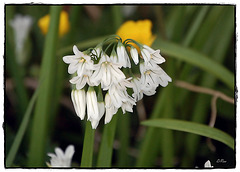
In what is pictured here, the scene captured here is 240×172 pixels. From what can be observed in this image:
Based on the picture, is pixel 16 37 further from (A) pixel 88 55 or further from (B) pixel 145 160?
(A) pixel 88 55

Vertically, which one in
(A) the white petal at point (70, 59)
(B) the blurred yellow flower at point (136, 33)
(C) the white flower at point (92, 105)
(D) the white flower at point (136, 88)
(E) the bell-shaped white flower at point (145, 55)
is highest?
(B) the blurred yellow flower at point (136, 33)

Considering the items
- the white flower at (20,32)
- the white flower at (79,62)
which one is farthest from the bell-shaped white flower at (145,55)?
the white flower at (20,32)

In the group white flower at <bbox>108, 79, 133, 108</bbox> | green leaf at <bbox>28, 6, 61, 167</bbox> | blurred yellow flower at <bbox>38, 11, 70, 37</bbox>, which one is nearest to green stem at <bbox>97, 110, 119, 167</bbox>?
white flower at <bbox>108, 79, 133, 108</bbox>

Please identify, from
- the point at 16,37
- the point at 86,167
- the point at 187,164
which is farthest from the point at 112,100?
the point at 16,37

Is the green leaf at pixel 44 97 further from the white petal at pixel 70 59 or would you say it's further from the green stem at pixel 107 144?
the white petal at pixel 70 59

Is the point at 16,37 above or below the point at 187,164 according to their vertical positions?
above

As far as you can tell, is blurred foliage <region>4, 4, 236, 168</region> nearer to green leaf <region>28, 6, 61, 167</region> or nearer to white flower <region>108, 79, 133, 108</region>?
green leaf <region>28, 6, 61, 167</region>
